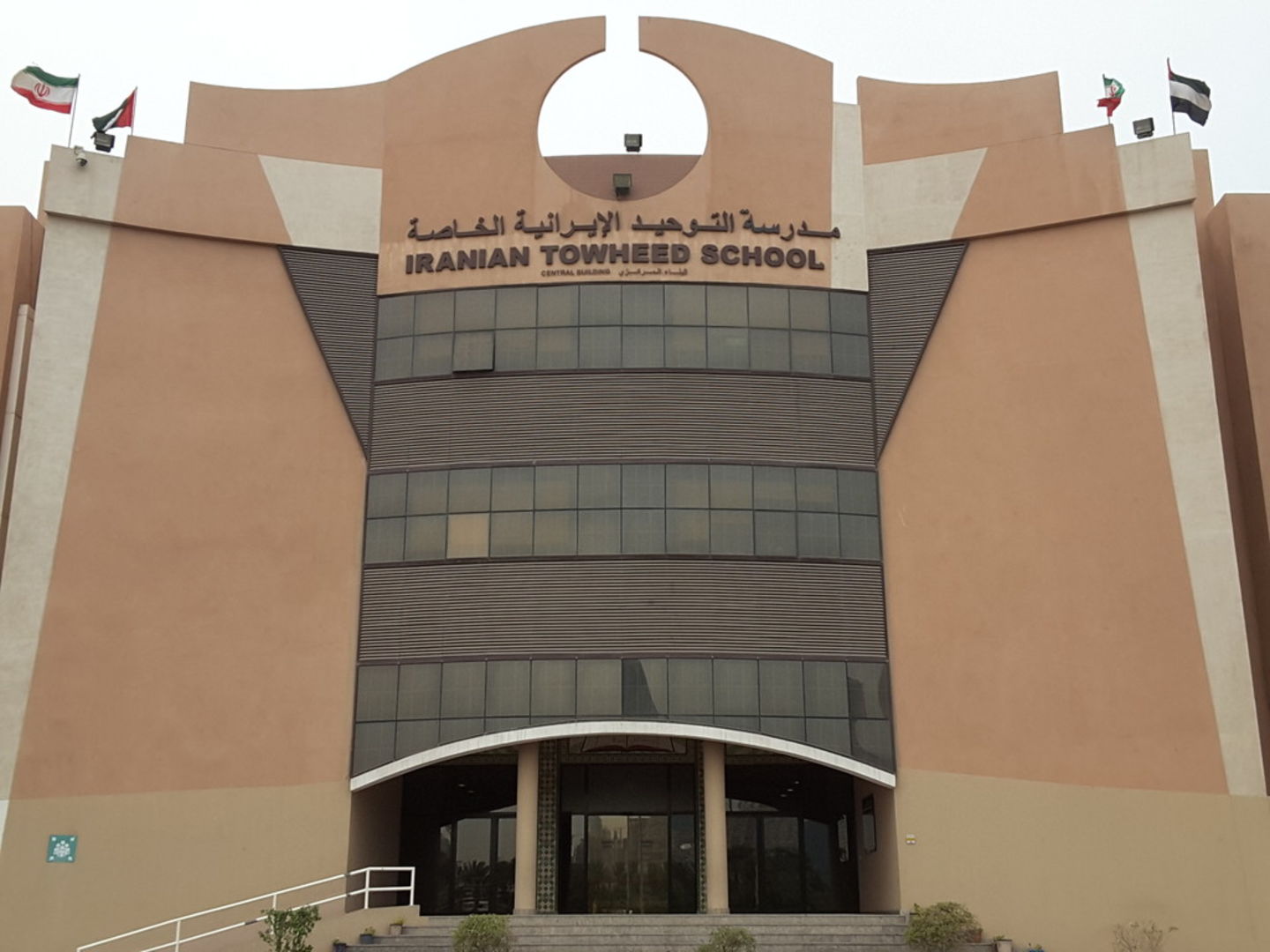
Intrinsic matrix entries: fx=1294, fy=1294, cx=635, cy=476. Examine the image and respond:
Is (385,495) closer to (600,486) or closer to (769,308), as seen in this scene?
(600,486)

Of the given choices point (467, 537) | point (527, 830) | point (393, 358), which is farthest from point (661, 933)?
point (393, 358)

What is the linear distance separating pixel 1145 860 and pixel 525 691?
12.3 metres

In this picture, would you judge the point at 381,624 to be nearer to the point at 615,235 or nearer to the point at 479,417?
the point at 479,417

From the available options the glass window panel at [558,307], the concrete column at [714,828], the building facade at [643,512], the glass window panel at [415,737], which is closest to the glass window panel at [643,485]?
the building facade at [643,512]

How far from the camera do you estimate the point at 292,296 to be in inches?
1130

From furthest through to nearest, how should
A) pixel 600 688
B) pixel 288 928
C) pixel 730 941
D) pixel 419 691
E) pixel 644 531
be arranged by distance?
pixel 644 531, pixel 419 691, pixel 600 688, pixel 730 941, pixel 288 928

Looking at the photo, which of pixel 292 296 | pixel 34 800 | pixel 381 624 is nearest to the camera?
pixel 34 800

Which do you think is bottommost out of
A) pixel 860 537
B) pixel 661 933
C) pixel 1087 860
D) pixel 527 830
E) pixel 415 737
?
pixel 661 933

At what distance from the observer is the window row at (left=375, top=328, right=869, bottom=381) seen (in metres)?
28.1

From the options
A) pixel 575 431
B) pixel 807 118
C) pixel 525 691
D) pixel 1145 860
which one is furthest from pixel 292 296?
pixel 1145 860

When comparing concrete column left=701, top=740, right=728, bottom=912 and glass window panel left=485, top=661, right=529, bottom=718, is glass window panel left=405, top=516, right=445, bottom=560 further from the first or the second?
concrete column left=701, top=740, right=728, bottom=912

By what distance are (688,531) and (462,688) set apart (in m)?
5.64

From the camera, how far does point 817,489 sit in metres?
27.4

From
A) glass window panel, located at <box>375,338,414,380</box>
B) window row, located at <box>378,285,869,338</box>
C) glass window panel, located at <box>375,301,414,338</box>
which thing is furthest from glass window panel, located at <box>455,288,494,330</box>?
glass window panel, located at <box>375,338,414,380</box>
